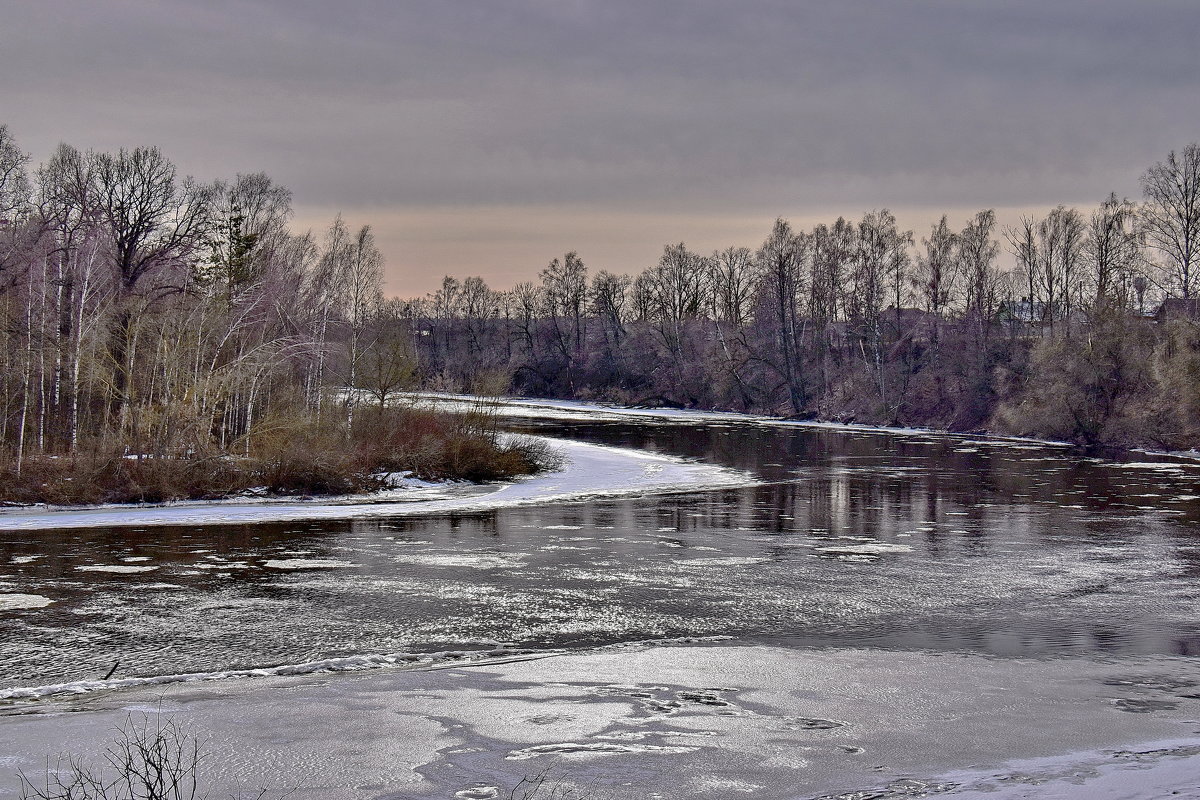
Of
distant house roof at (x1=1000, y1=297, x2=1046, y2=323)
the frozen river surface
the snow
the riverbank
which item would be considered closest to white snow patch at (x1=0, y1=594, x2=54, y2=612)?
the frozen river surface

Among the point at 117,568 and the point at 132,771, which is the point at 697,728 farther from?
the point at 117,568

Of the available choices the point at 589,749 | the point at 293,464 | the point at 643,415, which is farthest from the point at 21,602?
the point at 643,415

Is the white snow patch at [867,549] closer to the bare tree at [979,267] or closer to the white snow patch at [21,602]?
the white snow patch at [21,602]

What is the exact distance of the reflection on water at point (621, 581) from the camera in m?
10.3

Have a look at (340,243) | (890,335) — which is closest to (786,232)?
(890,335)

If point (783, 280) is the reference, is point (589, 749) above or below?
below

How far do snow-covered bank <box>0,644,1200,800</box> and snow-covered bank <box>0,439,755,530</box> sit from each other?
1244 cm

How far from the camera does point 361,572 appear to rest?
14.3 meters

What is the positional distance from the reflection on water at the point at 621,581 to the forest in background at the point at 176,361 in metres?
5.00

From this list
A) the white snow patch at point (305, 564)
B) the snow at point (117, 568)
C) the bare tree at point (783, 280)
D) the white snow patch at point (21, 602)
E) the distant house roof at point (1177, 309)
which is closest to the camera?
the white snow patch at point (21, 602)

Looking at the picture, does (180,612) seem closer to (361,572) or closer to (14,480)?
(361,572)

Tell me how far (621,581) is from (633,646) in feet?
12.0

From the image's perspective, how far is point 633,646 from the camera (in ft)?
33.0

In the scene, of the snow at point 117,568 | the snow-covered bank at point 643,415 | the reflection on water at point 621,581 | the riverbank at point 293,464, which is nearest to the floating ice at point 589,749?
the reflection on water at point 621,581
